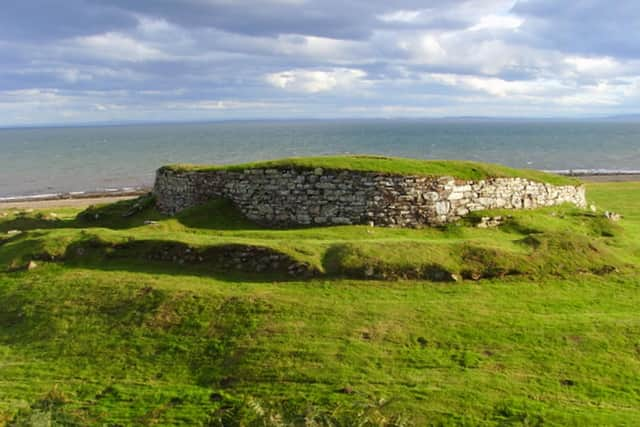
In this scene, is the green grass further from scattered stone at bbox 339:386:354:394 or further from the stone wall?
scattered stone at bbox 339:386:354:394

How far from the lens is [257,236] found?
18.3 metres

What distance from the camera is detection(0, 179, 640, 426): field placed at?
10102 millimetres

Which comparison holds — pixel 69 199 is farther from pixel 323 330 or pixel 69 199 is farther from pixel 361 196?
pixel 323 330

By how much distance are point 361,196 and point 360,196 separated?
40 millimetres

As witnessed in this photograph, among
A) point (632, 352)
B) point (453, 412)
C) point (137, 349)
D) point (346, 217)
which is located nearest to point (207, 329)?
point (137, 349)

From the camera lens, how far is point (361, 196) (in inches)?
765

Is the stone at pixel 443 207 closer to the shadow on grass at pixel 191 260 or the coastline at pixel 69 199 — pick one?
the shadow on grass at pixel 191 260

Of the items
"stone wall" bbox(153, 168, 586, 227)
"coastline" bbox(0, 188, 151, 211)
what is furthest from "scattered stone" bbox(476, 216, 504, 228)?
"coastline" bbox(0, 188, 151, 211)

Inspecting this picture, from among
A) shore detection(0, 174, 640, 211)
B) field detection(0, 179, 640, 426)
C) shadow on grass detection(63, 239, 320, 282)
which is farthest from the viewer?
shore detection(0, 174, 640, 211)

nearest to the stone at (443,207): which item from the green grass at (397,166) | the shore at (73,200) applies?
the green grass at (397,166)

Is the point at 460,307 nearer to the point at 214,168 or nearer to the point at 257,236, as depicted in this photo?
the point at 257,236

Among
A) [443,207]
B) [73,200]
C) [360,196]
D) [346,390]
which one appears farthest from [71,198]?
[346,390]

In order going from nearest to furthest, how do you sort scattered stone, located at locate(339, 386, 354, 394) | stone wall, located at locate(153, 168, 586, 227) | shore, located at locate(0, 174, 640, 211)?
1. scattered stone, located at locate(339, 386, 354, 394)
2. stone wall, located at locate(153, 168, 586, 227)
3. shore, located at locate(0, 174, 640, 211)

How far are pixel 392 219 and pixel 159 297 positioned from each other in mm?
9517
